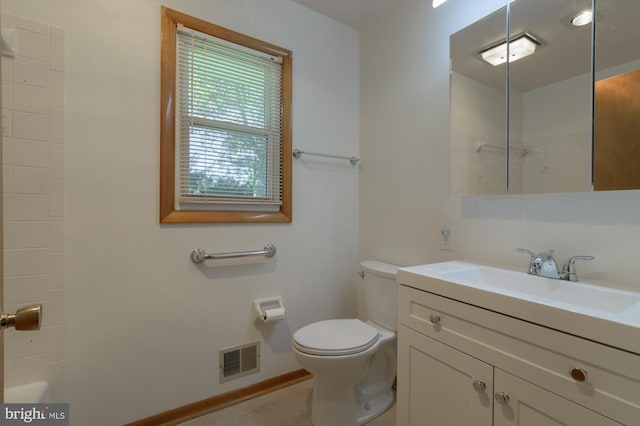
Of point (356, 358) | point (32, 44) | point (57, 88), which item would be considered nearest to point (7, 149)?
point (57, 88)

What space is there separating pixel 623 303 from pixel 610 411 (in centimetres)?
40

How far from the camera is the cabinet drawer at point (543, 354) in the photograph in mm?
684

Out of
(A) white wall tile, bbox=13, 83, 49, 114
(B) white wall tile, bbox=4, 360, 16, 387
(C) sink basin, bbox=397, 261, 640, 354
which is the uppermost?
(A) white wall tile, bbox=13, 83, 49, 114

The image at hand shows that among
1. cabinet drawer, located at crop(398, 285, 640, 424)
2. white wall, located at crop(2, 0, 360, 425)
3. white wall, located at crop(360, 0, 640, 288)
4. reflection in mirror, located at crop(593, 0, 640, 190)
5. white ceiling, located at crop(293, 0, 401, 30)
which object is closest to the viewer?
cabinet drawer, located at crop(398, 285, 640, 424)

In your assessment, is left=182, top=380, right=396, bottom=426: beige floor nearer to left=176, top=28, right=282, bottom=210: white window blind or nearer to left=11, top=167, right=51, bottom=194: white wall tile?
left=176, top=28, right=282, bottom=210: white window blind

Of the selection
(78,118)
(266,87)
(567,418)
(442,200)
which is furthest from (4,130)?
(567,418)

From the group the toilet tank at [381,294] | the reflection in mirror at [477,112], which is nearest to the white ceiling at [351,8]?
the reflection in mirror at [477,112]

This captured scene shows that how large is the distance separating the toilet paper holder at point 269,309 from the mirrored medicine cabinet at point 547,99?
3.96 ft

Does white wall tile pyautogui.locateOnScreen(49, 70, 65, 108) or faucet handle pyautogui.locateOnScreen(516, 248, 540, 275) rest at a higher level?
white wall tile pyautogui.locateOnScreen(49, 70, 65, 108)

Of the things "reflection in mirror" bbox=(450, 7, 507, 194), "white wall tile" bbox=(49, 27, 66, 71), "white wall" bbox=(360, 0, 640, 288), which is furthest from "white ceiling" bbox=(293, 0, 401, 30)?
"white wall tile" bbox=(49, 27, 66, 71)

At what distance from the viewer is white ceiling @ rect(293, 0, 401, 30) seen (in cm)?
189

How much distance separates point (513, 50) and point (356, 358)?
1592 mm

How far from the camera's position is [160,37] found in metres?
1.50

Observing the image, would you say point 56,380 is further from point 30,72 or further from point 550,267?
point 550,267
